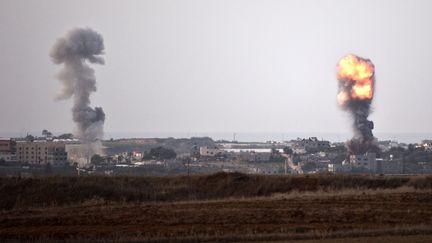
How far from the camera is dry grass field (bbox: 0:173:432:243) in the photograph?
28.8 m

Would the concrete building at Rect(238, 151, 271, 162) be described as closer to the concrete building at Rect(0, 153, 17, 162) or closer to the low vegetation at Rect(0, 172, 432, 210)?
the concrete building at Rect(0, 153, 17, 162)

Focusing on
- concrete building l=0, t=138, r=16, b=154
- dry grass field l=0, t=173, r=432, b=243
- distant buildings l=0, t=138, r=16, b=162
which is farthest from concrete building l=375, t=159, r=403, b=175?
concrete building l=0, t=138, r=16, b=154

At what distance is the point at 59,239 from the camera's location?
2830 centimetres

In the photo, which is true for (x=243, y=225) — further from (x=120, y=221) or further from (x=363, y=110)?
(x=363, y=110)

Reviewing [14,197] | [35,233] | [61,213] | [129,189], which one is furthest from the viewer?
[129,189]

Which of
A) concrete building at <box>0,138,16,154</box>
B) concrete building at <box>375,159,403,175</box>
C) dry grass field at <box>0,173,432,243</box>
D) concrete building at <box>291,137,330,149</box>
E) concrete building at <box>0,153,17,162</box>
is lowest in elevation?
dry grass field at <box>0,173,432,243</box>

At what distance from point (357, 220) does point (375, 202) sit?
8492 millimetres

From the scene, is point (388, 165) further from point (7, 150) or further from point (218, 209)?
point (218, 209)

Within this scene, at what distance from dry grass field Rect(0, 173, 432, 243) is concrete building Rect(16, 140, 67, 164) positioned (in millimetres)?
62076

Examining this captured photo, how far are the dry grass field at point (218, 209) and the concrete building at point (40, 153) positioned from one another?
62076mm

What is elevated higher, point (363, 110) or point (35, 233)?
point (363, 110)

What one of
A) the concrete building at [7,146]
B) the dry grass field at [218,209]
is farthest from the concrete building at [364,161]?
the concrete building at [7,146]

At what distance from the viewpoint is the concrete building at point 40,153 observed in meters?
116

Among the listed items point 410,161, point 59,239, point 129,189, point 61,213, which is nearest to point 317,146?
point 410,161
